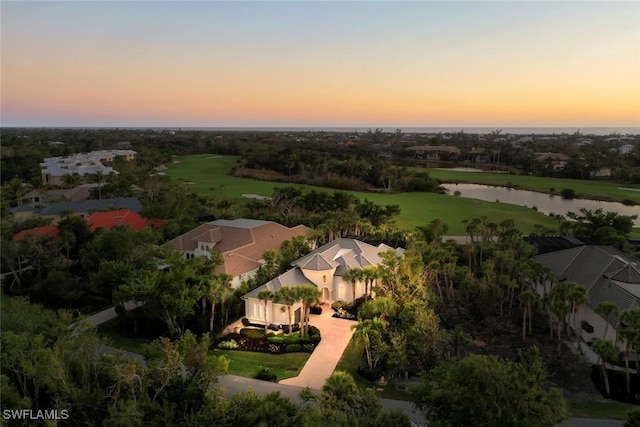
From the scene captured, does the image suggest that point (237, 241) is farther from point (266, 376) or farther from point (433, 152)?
point (433, 152)

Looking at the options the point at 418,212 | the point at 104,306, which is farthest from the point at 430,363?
the point at 418,212

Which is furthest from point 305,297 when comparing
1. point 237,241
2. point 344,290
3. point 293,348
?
point 237,241

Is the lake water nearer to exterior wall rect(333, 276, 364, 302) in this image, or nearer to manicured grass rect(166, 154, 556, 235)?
manicured grass rect(166, 154, 556, 235)

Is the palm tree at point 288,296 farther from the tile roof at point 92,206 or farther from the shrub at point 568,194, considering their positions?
the shrub at point 568,194

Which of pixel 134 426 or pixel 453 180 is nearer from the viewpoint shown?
pixel 134 426

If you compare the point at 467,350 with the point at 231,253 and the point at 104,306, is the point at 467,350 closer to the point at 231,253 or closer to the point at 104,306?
the point at 231,253

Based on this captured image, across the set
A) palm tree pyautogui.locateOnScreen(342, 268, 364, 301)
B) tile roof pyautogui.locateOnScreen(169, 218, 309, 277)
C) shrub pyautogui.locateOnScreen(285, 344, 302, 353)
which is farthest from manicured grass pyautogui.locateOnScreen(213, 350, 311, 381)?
tile roof pyautogui.locateOnScreen(169, 218, 309, 277)
